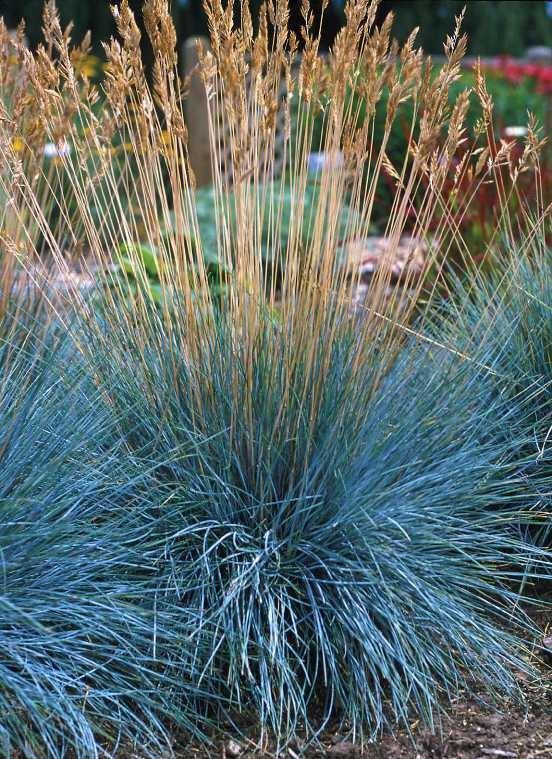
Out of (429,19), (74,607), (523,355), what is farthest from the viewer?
(429,19)

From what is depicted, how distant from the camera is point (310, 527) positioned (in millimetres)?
2705

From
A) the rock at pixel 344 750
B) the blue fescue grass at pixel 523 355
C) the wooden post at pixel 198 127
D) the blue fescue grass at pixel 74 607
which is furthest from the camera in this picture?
the wooden post at pixel 198 127

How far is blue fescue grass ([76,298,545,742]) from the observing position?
8.37 ft

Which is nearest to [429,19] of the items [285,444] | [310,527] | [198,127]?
[198,127]

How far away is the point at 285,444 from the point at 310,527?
229 mm

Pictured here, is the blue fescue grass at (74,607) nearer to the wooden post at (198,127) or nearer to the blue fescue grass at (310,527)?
the blue fescue grass at (310,527)

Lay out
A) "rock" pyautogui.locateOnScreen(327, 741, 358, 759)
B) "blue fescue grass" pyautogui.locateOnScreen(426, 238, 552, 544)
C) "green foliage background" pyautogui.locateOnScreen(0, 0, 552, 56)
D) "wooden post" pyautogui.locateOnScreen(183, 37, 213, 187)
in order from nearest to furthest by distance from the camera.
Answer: "rock" pyautogui.locateOnScreen(327, 741, 358, 759) → "blue fescue grass" pyautogui.locateOnScreen(426, 238, 552, 544) → "wooden post" pyautogui.locateOnScreen(183, 37, 213, 187) → "green foliage background" pyautogui.locateOnScreen(0, 0, 552, 56)

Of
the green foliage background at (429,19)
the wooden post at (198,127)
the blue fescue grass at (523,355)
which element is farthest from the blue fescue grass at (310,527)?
the green foliage background at (429,19)

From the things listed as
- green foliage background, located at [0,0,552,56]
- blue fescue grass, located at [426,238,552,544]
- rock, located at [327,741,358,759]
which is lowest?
green foliage background, located at [0,0,552,56]

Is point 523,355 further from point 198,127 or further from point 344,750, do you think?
point 198,127

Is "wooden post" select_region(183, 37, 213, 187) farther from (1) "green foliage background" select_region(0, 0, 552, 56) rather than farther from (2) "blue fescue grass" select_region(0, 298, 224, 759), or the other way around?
(2) "blue fescue grass" select_region(0, 298, 224, 759)

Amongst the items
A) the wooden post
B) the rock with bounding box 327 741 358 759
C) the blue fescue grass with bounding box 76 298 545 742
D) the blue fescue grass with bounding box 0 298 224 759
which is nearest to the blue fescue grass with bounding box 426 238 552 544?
the blue fescue grass with bounding box 76 298 545 742

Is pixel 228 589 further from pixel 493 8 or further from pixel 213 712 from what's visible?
pixel 493 8

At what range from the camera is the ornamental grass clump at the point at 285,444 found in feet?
8.41
